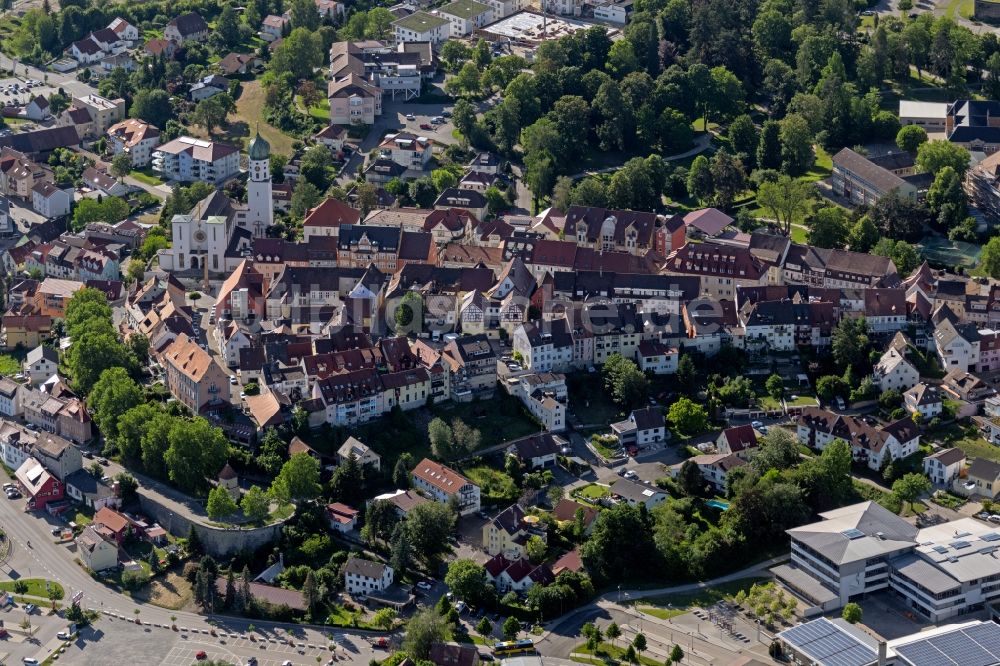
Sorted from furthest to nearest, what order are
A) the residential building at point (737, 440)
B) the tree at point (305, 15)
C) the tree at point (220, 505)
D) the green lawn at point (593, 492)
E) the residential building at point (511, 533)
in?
the tree at point (305, 15) < the residential building at point (737, 440) < the green lawn at point (593, 492) < the tree at point (220, 505) < the residential building at point (511, 533)

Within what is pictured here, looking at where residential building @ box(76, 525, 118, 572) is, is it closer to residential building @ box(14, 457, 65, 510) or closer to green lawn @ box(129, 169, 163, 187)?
residential building @ box(14, 457, 65, 510)

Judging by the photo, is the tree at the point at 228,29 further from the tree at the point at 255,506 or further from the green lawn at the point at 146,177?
the tree at the point at 255,506

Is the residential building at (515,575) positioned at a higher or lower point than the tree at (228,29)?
lower

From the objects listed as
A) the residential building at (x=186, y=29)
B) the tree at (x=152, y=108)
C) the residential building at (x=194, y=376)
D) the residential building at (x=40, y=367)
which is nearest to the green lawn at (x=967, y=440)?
the residential building at (x=194, y=376)

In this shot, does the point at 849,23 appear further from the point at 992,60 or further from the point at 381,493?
the point at 381,493

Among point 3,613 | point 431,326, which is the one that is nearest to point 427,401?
point 431,326

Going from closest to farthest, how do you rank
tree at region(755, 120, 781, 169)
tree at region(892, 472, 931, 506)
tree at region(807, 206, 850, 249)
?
tree at region(892, 472, 931, 506) → tree at region(807, 206, 850, 249) → tree at region(755, 120, 781, 169)

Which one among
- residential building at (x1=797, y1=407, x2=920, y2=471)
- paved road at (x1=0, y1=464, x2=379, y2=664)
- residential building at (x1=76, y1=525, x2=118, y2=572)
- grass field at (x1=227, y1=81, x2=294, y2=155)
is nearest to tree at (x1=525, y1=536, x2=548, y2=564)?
paved road at (x1=0, y1=464, x2=379, y2=664)
